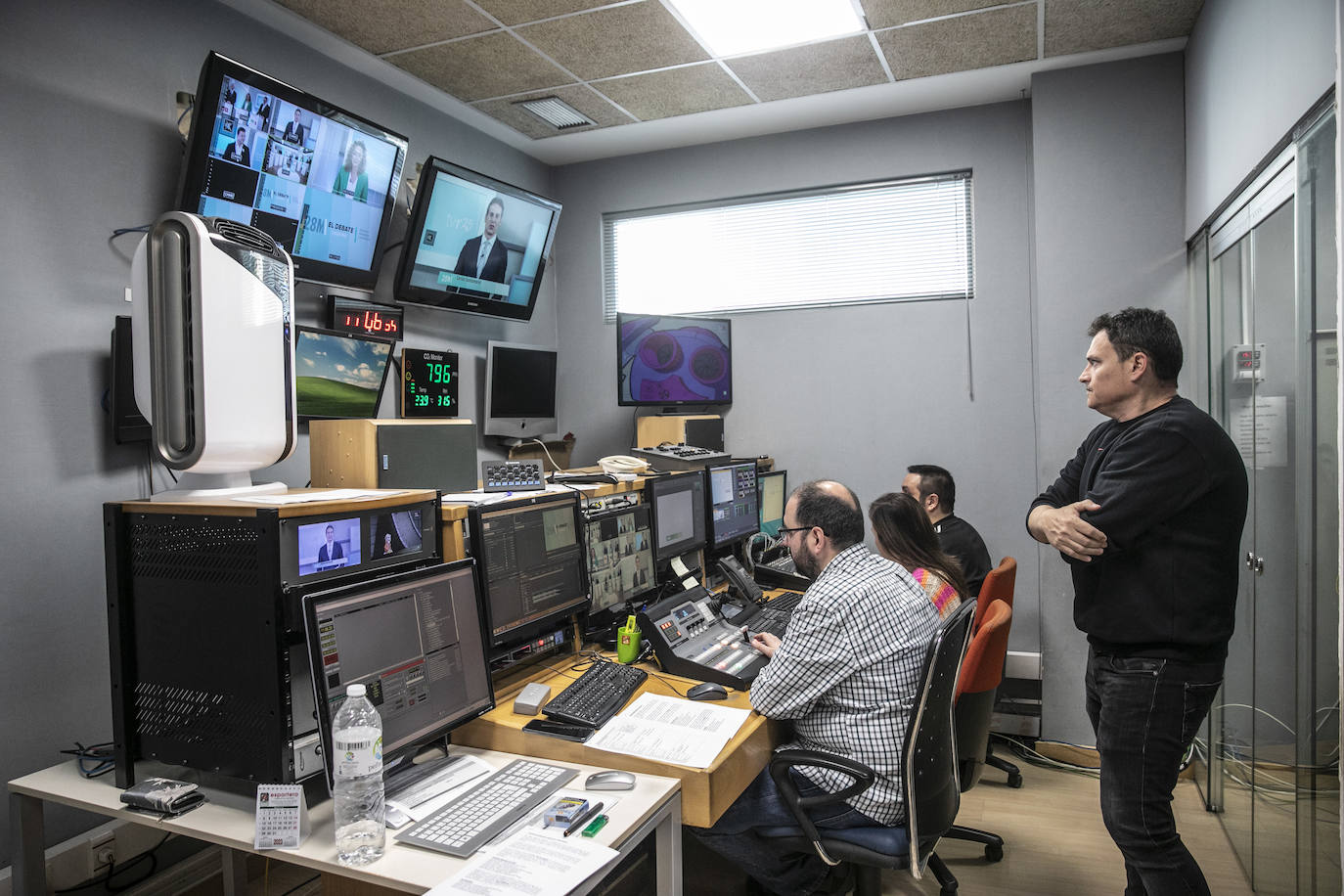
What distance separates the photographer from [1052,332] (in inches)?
151

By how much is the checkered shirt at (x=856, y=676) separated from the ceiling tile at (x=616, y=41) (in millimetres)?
2321

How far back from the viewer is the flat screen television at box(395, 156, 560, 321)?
356 centimetres

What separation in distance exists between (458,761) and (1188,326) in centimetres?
349

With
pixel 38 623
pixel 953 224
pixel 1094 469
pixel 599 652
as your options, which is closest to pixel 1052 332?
pixel 953 224

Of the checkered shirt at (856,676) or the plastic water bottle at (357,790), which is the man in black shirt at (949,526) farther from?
the plastic water bottle at (357,790)

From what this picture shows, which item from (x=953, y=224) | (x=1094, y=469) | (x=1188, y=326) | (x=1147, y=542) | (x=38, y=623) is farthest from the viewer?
(x=953, y=224)

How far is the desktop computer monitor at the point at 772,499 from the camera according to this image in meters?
4.18

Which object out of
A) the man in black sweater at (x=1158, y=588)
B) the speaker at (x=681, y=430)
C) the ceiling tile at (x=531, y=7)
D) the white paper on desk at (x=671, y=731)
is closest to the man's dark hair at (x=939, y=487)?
the speaker at (x=681, y=430)

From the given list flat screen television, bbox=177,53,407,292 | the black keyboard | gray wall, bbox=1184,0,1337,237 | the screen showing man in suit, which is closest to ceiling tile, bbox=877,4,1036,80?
gray wall, bbox=1184,0,1337,237

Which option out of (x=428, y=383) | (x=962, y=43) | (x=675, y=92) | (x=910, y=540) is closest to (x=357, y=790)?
(x=910, y=540)

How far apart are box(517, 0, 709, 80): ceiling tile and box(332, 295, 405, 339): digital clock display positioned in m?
1.27

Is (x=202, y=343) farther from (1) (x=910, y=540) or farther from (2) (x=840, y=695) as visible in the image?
(1) (x=910, y=540)

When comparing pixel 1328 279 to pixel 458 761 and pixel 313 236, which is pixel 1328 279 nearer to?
pixel 458 761

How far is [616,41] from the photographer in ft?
11.0
